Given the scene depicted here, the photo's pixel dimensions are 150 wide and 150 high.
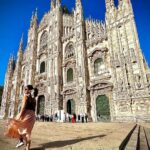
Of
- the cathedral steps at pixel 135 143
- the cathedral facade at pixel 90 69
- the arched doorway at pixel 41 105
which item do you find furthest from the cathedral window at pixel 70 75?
the cathedral steps at pixel 135 143

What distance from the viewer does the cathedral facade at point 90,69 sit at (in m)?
13.1

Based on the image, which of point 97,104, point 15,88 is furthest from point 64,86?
point 15,88

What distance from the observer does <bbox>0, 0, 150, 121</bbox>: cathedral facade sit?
42.9ft

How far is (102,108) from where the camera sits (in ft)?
50.0

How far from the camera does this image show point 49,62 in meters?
21.4

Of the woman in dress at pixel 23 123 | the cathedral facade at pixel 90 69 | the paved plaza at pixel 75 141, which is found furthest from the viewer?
the cathedral facade at pixel 90 69

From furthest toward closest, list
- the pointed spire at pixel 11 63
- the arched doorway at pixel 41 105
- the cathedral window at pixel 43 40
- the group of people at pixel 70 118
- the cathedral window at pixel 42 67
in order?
the pointed spire at pixel 11 63 → the cathedral window at pixel 43 40 → the cathedral window at pixel 42 67 → the arched doorway at pixel 41 105 → the group of people at pixel 70 118

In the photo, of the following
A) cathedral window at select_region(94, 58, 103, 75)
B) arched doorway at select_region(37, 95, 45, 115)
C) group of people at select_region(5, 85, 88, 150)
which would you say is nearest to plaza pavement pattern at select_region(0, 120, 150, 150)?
group of people at select_region(5, 85, 88, 150)

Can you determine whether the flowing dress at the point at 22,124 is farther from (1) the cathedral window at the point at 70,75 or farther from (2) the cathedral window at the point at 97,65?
(1) the cathedral window at the point at 70,75

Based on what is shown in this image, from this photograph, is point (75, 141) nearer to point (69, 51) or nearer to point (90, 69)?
point (90, 69)

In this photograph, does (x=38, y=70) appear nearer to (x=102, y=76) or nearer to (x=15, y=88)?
(x=15, y=88)

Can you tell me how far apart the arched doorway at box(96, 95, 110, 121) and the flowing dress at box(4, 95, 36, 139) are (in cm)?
1262

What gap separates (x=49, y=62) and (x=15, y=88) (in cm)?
901

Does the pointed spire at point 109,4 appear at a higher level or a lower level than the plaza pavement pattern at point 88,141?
higher
